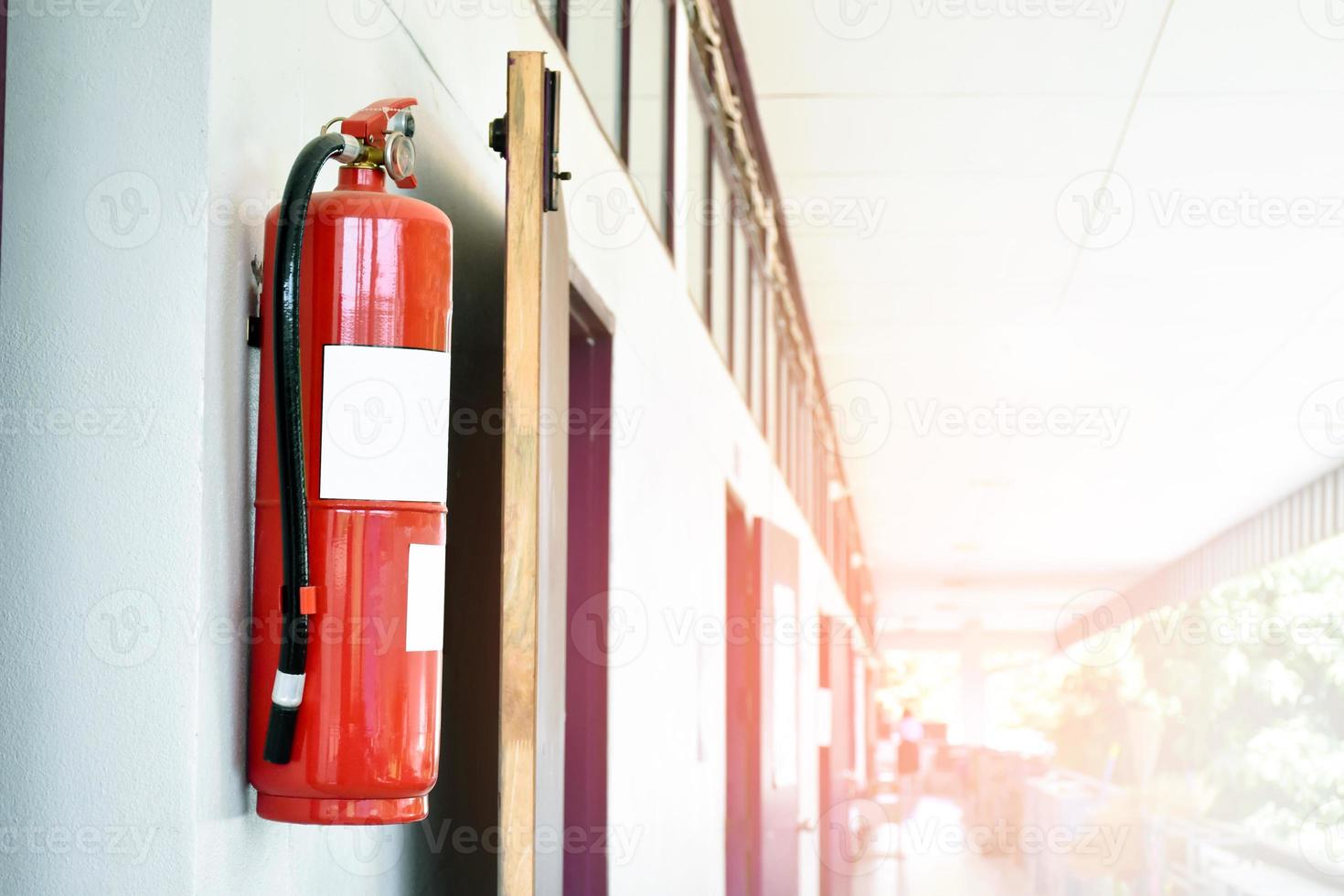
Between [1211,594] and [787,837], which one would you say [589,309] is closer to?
[787,837]

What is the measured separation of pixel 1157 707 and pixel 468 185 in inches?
555

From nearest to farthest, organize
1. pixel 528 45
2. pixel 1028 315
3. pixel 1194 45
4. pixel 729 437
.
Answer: pixel 528 45, pixel 1194 45, pixel 729 437, pixel 1028 315

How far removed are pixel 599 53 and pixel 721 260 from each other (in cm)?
218

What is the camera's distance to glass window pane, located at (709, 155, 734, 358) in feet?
16.5

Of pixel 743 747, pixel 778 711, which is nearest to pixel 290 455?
pixel 743 747

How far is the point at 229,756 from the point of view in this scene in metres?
1.34

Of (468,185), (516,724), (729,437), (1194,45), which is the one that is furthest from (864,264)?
(516,724)

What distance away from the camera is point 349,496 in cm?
141

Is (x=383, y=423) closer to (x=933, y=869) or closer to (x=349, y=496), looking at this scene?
(x=349, y=496)

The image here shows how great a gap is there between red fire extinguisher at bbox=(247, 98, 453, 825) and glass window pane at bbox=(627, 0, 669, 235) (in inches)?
75.9

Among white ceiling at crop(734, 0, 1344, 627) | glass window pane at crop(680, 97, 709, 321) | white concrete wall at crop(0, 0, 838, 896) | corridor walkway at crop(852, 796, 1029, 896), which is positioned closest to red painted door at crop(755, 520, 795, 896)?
glass window pane at crop(680, 97, 709, 321)

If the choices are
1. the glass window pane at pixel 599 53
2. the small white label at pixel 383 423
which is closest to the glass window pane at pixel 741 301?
the glass window pane at pixel 599 53

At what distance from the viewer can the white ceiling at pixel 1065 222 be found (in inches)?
174

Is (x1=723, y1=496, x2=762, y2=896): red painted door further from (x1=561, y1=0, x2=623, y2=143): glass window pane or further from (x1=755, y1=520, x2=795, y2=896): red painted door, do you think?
(x1=561, y1=0, x2=623, y2=143): glass window pane
